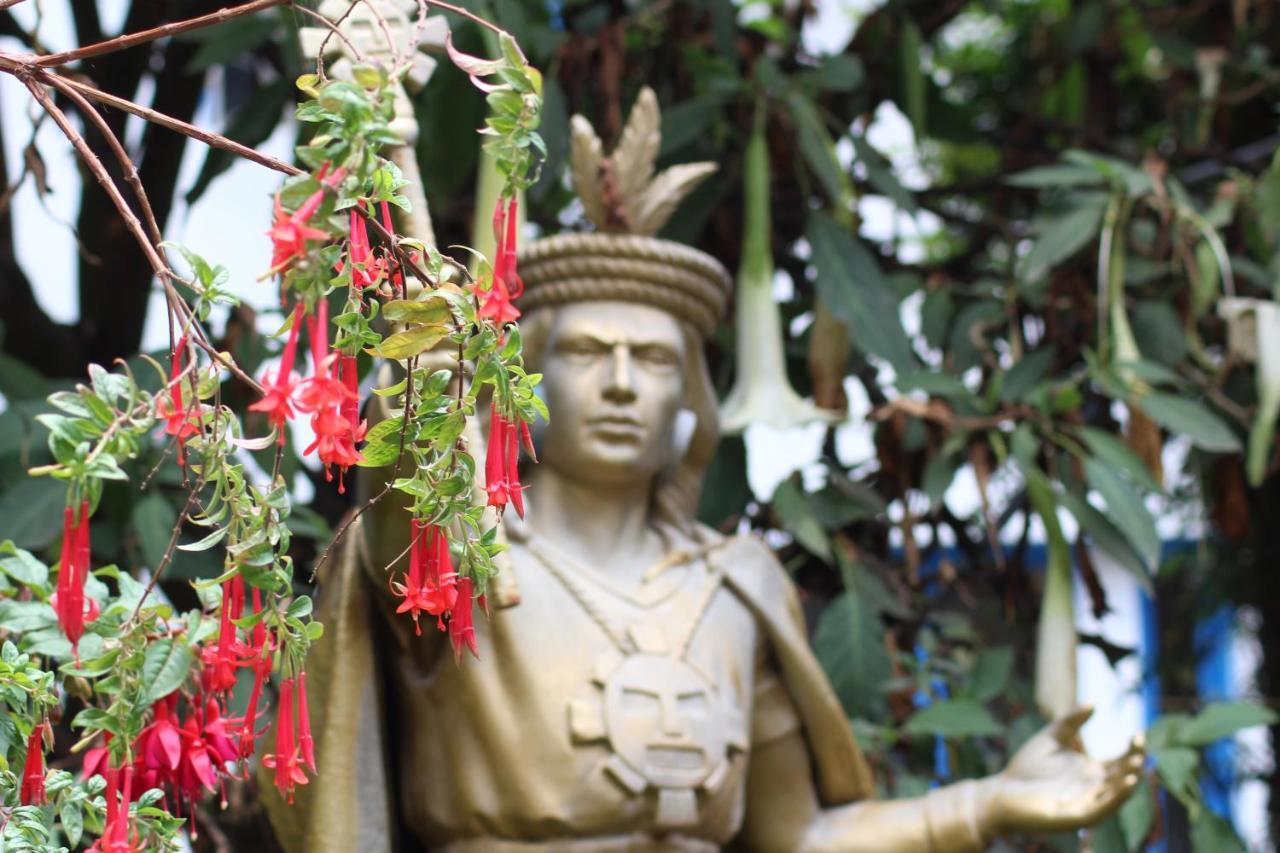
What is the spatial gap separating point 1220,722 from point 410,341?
2.72 metres

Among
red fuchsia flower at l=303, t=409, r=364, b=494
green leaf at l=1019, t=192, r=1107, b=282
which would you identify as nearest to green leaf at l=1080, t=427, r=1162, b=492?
green leaf at l=1019, t=192, r=1107, b=282

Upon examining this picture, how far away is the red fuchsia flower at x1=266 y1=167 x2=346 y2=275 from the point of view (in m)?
1.64

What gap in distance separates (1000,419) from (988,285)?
541 mm

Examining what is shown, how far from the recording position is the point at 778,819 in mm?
3598

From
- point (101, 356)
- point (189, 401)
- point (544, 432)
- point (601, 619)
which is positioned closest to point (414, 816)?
point (601, 619)

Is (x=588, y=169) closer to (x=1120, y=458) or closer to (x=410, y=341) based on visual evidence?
(x=1120, y=458)

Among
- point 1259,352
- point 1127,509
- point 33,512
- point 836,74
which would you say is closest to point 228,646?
point 33,512

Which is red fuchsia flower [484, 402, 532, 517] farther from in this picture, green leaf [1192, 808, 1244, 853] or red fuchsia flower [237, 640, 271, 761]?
green leaf [1192, 808, 1244, 853]

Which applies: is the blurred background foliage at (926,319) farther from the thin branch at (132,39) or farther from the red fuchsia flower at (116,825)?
the thin branch at (132,39)

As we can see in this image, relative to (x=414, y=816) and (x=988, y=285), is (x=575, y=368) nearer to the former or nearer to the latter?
(x=414, y=816)

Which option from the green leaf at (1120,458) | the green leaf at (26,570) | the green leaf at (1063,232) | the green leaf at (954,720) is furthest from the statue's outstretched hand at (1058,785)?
the green leaf at (26,570)

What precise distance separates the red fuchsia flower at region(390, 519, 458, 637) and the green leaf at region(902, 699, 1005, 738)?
241 centimetres

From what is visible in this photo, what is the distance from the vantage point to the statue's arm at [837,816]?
348cm

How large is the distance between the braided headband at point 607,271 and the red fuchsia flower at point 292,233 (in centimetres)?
179
